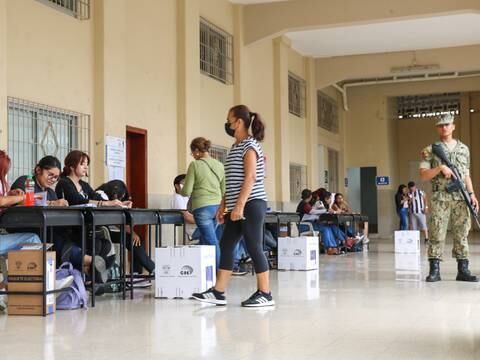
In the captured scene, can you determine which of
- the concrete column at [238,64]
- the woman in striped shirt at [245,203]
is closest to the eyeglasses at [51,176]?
the woman in striped shirt at [245,203]

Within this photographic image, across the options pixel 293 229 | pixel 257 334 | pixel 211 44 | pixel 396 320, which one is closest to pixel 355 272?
pixel 396 320

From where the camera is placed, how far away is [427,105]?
73.8 feet

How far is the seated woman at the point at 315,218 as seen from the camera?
40.9ft

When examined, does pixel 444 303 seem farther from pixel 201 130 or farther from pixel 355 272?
pixel 201 130

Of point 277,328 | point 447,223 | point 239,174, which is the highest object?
point 239,174

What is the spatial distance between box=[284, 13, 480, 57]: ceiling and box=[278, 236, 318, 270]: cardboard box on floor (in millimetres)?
6221

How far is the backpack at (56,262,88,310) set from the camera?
17.4ft

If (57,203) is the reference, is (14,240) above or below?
below

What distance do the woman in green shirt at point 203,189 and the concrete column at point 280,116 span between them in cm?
814

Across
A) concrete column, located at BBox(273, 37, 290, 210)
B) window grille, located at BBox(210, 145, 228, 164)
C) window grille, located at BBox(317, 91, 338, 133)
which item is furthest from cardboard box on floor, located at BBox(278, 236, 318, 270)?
window grille, located at BBox(317, 91, 338, 133)

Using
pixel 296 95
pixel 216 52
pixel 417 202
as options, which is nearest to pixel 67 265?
pixel 216 52

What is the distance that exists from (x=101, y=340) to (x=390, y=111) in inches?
740

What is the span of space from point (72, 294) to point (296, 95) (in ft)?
39.8

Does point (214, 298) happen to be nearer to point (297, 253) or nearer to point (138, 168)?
point (297, 253)
